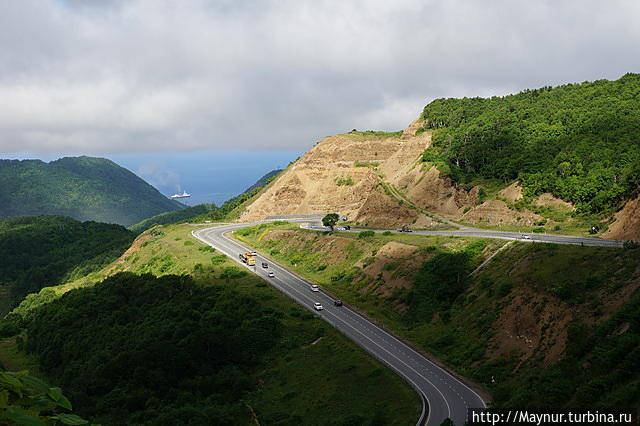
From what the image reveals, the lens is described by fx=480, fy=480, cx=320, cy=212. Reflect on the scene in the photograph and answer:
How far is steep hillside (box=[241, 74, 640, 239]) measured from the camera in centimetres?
6644

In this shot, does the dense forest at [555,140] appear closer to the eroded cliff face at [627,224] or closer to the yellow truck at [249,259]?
the eroded cliff face at [627,224]

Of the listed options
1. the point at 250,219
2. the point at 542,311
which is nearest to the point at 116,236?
the point at 250,219

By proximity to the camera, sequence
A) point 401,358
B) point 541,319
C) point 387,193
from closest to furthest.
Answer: point 541,319 → point 401,358 → point 387,193

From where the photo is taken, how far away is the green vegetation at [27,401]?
5.13m

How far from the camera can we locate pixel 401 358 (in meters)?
40.3

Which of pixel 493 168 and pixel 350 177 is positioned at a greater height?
pixel 350 177

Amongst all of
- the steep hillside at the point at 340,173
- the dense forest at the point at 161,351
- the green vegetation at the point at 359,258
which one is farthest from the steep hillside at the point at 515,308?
the steep hillside at the point at 340,173

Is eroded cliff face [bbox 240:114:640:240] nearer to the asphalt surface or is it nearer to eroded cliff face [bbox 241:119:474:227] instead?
eroded cliff face [bbox 241:119:474:227]

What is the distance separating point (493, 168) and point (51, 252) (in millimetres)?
119904

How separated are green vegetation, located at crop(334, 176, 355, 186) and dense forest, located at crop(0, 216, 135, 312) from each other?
55.6 metres

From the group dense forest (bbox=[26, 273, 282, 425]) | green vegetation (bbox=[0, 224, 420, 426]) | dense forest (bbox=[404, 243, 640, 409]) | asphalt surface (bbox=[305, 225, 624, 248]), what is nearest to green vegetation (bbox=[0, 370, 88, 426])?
dense forest (bbox=[404, 243, 640, 409])

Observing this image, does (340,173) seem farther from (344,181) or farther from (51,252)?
(51,252)

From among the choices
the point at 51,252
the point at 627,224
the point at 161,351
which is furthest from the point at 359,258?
the point at 51,252

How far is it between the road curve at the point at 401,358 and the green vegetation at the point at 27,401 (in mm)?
27208
